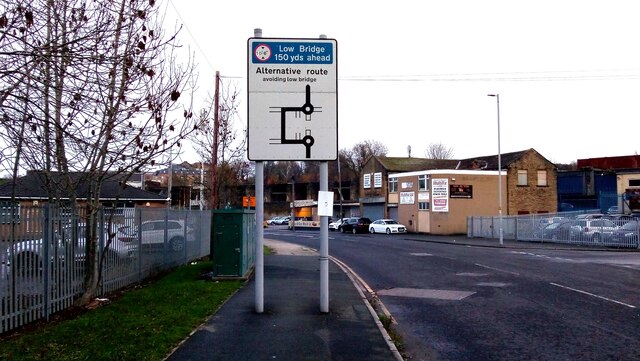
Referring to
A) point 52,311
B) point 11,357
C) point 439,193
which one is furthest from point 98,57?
point 439,193

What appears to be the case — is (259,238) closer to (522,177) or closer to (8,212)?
(8,212)

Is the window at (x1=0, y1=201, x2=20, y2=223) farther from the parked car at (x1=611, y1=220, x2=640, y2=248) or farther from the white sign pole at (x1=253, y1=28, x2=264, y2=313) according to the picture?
the parked car at (x1=611, y1=220, x2=640, y2=248)

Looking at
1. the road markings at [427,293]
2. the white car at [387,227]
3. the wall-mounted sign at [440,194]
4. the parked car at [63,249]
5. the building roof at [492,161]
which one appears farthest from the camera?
the building roof at [492,161]

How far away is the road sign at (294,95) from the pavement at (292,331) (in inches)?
107

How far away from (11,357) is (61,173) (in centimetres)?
515

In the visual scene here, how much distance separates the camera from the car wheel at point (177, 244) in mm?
18422

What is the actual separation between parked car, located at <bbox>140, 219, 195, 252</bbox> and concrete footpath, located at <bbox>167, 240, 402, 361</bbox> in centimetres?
392

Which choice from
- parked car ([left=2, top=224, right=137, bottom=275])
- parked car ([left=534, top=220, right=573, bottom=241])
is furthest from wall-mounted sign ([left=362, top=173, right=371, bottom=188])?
parked car ([left=2, top=224, right=137, bottom=275])

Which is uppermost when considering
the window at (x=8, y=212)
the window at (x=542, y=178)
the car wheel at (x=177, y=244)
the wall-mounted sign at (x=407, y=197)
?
the window at (x=542, y=178)

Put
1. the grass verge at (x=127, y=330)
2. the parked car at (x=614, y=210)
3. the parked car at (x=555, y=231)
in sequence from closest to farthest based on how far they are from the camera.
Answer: the grass verge at (x=127, y=330)
the parked car at (x=555, y=231)
the parked car at (x=614, y=210)

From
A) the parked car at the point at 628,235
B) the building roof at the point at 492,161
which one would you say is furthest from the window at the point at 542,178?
the parked car at the point at 628,235

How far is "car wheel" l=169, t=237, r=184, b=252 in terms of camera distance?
18.4 meters

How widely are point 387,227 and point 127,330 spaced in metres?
46.3

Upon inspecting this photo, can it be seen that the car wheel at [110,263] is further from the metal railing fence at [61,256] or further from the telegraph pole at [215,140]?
the telegraph pole at [215,140]
